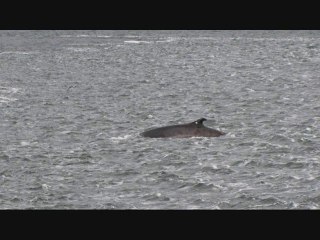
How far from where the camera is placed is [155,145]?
36750mm

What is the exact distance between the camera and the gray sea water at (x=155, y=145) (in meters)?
27.3

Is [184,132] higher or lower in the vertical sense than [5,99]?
higher

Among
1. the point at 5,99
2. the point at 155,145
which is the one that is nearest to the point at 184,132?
the point at 155,145

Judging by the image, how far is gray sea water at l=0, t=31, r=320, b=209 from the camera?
89.5 feet

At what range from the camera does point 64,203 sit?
2619 centimetres

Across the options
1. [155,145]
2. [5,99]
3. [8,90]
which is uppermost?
[155,145]

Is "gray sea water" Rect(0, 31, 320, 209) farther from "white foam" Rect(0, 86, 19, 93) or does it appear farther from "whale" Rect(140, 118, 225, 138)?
"whale" Rect(140, 118, 225, 138)

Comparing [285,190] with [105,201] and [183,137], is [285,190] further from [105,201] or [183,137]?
[183,137]

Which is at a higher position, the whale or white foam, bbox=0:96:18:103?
the whale

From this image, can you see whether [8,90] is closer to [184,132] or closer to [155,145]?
[184,132]

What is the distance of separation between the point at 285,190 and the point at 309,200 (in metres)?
1.68

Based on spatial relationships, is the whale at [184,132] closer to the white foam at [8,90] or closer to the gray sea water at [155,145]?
the gray sea water at [155,145]

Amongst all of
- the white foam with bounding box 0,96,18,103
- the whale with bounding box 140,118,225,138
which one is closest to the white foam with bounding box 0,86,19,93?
the white foam with bounding box 0,96,18,103

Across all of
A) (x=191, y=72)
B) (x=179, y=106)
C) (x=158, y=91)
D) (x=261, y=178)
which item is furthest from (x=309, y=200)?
(x=191, y=72)
